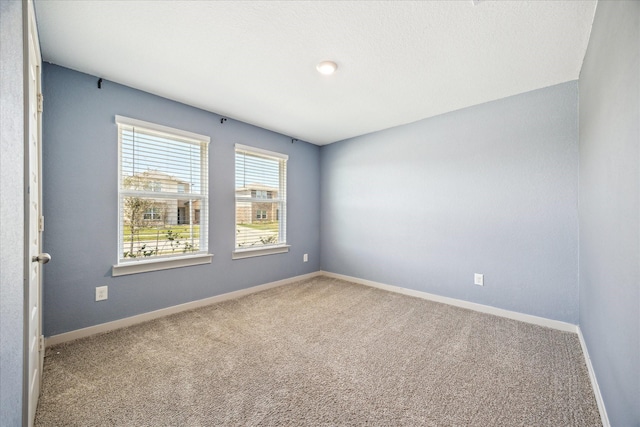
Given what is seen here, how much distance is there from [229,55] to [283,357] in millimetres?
2376

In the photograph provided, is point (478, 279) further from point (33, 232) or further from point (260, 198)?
point (33, 232)

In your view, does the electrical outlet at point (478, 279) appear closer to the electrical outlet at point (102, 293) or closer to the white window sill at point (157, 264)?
the white window sill at point (157, 264)

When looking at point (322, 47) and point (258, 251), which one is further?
point (258, 251)

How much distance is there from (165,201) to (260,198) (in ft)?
4.04

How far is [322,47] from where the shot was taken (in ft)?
6.43

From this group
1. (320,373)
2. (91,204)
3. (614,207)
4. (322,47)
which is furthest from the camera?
(91,204)

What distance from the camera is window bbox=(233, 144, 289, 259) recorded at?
3.55 meters

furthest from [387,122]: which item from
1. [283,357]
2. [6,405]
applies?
[6,405]

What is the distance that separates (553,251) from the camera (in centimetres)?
254

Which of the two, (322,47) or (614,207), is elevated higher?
(322,47)

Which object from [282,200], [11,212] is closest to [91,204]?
[11,212]

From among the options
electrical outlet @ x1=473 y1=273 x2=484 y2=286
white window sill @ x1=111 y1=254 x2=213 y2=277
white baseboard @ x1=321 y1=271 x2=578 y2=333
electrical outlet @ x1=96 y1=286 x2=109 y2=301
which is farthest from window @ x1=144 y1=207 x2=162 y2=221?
electrical outlet @ x1=473 y1=273 x2=484 y2=286

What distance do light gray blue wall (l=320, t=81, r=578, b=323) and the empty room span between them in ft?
0.07

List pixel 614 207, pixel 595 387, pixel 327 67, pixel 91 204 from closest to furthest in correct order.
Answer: pixel 614 207, pixel 595 387, pixel 327 67, pixel 91 204
